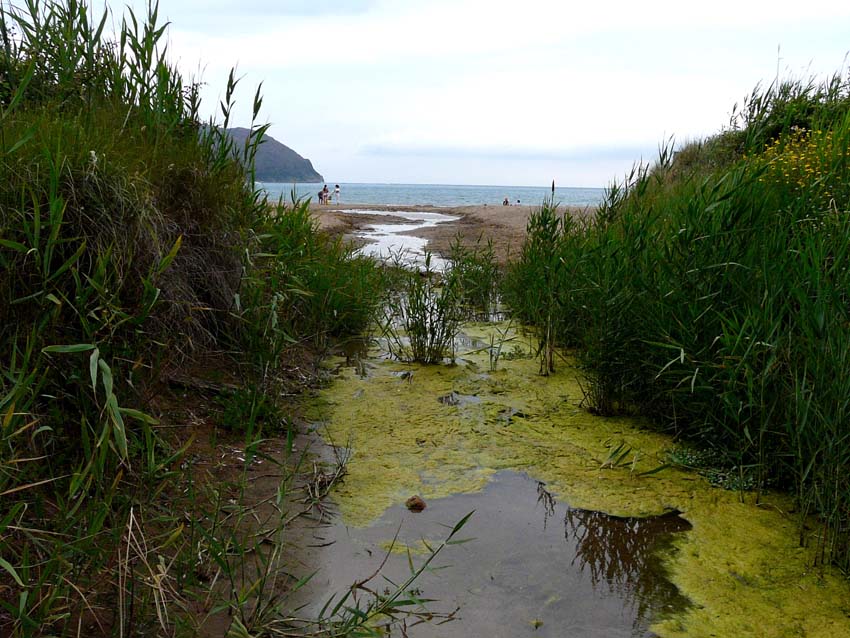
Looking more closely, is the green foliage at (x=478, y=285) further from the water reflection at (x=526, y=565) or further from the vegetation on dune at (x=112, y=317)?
the water reflection at (x=526, y=565)

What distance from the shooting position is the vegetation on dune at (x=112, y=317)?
152cm

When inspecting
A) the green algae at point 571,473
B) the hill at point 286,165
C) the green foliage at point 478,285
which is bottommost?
the green algae at point 571,473

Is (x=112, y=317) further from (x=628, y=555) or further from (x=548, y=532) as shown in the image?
(x=628, y=555)

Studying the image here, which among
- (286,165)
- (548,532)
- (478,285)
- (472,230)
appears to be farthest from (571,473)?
(286,165)

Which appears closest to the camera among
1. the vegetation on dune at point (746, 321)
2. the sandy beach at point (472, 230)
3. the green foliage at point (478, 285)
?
the vegetation on dune at point (746, 321)

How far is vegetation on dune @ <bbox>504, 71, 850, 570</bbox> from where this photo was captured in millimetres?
2152

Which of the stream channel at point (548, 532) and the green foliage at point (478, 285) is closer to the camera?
the stream channel at point (548, 532)

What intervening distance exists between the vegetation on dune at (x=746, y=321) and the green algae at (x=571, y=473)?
0.15m

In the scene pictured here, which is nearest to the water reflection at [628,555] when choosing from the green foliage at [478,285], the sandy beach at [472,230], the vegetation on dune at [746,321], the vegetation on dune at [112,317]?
the vegetation on dune at [746,321]

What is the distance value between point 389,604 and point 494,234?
11.5 m

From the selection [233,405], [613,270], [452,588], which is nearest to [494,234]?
[613,270]

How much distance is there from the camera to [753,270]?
2795 millimetres

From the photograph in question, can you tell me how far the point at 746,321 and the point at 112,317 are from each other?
219 cm

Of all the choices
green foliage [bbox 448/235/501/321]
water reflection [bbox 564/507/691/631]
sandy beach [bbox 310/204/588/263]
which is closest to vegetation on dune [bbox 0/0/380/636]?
water reflection [bbox 564/507/691/631]
